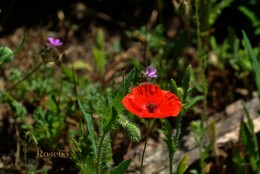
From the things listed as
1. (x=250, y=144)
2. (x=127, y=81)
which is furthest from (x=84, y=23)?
(x=127, y=81)

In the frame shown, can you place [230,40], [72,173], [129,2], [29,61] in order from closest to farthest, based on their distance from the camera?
[72,173], [230,40], [29,61], [129,2]

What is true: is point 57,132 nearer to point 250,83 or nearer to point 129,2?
point 250,83

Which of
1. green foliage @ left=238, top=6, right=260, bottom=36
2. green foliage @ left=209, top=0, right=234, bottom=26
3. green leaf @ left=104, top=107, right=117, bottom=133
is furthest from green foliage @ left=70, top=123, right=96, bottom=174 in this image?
green foliage @ left=238, top=6, right=260, bottom=36

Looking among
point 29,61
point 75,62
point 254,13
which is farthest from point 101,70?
point 254,13

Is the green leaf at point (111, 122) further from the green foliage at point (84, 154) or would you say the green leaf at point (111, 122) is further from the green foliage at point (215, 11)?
the green foliage at point (215, 11)

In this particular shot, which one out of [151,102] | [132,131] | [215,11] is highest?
[215,11]

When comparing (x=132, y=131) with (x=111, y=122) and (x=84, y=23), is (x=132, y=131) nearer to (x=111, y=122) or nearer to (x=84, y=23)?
(x=111, y=122)

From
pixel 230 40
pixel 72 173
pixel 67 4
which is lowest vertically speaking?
pixel 72 173

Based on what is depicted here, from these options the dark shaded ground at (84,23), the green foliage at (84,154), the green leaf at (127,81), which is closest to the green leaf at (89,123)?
the green foliage at (84,154)
